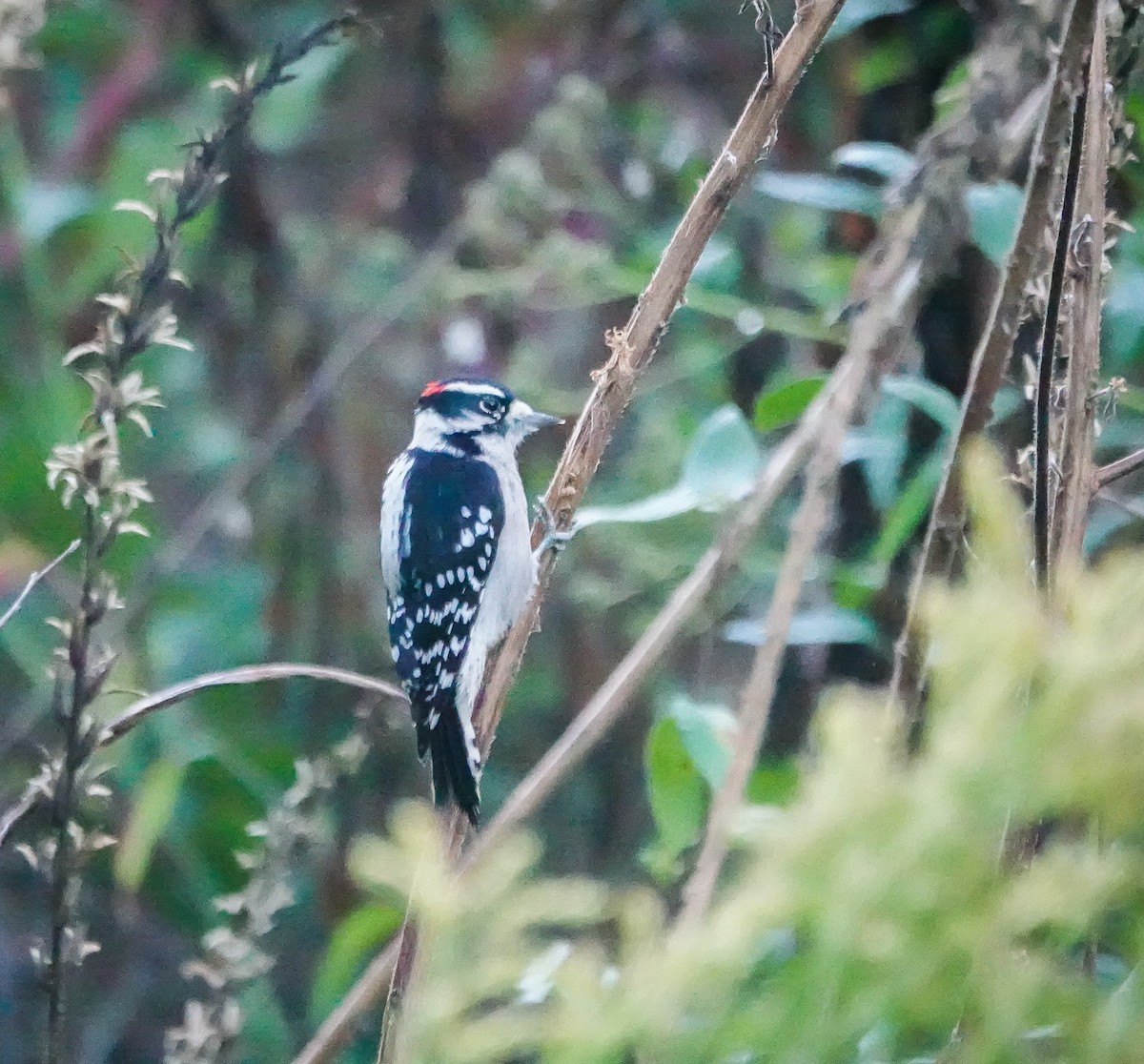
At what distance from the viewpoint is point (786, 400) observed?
82.0 inches

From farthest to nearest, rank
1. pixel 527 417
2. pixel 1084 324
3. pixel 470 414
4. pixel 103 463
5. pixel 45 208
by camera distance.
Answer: pixel 470 414 → pixel 45 208 → pixel 527 417 → pixel 1084 324 → pixel 103 463

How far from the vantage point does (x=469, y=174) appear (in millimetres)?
3666

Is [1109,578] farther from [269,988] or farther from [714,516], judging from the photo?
[269,988]

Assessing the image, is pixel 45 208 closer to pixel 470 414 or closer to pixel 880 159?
pixel 470 414

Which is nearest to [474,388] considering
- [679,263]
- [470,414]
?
[470,414]

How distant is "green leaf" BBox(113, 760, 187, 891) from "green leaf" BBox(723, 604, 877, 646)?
3.35ft

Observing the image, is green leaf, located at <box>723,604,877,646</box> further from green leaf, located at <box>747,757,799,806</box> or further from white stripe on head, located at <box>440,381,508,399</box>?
white stripe on head, located at <box>440,381,508,399</box>

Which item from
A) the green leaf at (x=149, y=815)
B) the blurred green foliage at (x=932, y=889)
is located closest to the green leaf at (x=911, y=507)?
the green leaf at (x=149, y=815)

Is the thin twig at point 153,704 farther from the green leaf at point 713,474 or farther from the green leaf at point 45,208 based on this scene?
the green leaf at point 45,208

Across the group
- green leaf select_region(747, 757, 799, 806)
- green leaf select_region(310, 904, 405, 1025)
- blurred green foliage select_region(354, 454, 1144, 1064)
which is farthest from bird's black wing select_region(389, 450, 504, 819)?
blurred green foliage select_region(354, 454, 1144, 1064)

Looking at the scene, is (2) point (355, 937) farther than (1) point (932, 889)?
Yes

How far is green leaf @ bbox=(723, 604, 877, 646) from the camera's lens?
1991mm

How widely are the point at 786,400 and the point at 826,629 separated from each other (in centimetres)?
34

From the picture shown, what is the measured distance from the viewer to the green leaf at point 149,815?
2.56 meters
